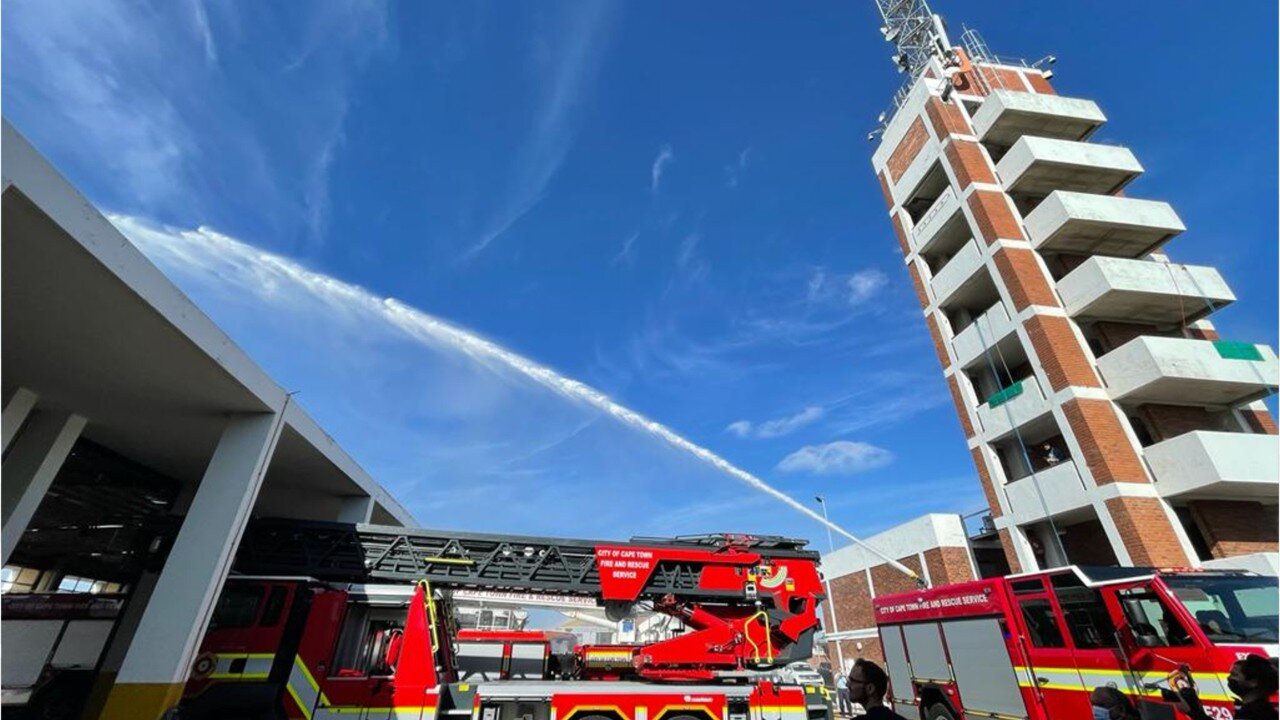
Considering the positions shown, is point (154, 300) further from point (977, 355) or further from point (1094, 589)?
point (977, 355)

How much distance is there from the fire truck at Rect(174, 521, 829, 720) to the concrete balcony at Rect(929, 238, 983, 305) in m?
17.0

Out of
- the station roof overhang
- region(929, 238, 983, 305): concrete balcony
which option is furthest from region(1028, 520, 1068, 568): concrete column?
the station roof overhang

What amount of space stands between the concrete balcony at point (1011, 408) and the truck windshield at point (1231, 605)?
12103mm

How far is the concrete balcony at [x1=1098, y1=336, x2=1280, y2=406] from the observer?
55.3 ft

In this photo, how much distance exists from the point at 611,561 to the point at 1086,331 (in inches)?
790

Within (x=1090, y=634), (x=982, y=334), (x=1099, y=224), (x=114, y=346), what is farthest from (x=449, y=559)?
(x=1099, y=224)

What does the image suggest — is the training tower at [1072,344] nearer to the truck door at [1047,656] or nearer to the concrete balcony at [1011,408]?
the concrete balcony at [1011,408]

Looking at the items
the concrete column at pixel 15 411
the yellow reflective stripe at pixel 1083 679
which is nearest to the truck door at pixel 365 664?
the concrete column at pixel 15 411

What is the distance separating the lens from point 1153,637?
Answer: 7.37m

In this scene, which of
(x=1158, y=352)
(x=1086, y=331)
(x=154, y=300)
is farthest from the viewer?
(x=1086, y=331)

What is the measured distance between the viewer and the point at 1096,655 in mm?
7844

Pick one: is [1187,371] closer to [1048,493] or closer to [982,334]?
[1048,493]

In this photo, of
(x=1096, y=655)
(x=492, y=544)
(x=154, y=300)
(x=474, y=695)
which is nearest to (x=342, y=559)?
(x=492, y=544)

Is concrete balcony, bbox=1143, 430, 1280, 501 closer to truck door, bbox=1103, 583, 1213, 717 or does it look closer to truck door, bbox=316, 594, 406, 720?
truck door, bbox=1103, 583, 1213, 717
